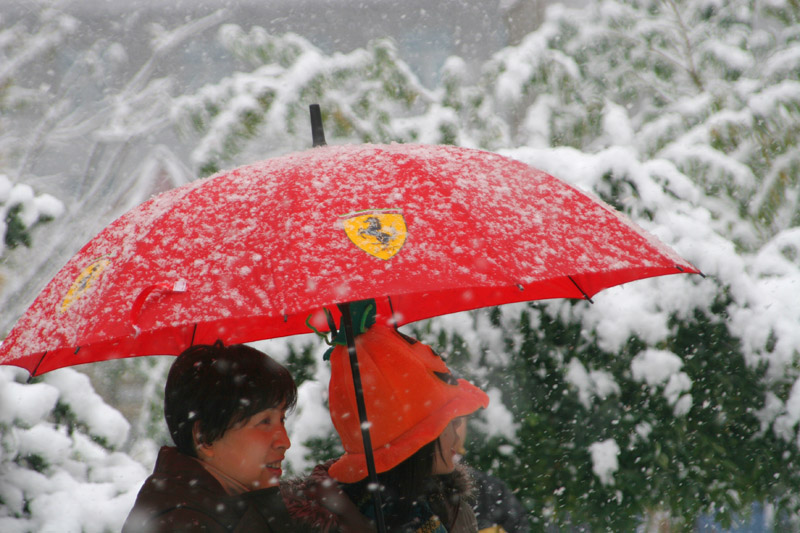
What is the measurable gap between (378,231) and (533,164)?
2.09 meters

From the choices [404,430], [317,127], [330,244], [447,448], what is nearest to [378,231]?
[330,244]

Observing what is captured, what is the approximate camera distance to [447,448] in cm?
186

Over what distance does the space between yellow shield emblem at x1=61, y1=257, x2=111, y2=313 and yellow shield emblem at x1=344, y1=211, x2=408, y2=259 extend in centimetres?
56

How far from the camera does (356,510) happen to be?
1799 millimetres

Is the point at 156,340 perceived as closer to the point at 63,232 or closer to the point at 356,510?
the point at 356,510

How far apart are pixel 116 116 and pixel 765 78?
471 centimetres

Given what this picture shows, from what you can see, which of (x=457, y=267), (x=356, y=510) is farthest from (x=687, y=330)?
(x=457, y=267)

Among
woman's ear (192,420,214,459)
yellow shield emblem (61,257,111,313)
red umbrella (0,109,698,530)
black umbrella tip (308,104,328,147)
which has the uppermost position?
black umbrella tip (308,104,328,147)

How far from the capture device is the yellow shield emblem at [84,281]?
4.99ft

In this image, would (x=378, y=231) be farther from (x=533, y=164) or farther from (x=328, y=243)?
(x=533, y=164)

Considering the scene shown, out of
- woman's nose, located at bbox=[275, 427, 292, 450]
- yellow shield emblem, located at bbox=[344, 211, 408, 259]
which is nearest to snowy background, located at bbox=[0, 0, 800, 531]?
woman's nose, located at bbox=[275, 427, 292, 450]

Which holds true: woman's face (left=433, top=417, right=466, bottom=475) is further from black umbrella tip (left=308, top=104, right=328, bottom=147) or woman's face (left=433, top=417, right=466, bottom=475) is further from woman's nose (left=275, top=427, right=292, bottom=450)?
black umbrella tip (left=308, top=104, right=328, bottom=147)

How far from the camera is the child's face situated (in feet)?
5.45

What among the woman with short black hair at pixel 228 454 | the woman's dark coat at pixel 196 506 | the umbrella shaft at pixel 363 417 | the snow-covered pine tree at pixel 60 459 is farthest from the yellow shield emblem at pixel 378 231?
the snow-covered pine tree at pixel 60 459
